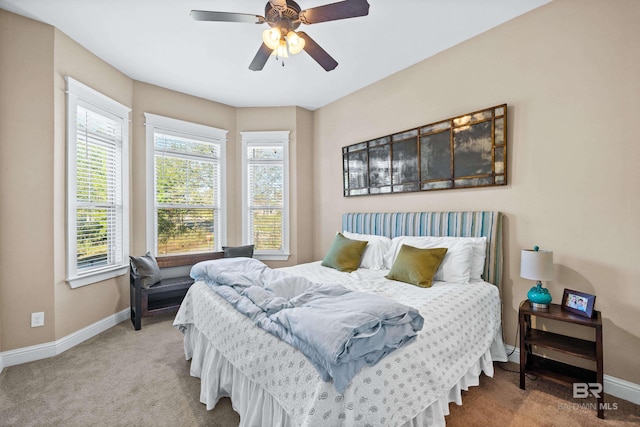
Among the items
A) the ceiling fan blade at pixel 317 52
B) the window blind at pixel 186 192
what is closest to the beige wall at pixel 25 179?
the window blind at pixel 186 192

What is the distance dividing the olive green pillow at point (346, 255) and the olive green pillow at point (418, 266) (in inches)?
21.6

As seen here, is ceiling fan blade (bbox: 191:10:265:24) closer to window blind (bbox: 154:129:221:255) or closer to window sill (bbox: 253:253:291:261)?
window blind (bbox: 154:129:221:255)

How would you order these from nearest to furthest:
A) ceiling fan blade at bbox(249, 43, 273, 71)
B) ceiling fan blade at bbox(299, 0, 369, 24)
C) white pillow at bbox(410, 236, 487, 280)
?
ceiling fan blade at bbox(299, 0, 369, 24)
ceiling fan blade at bbox(249, 43, 273, 71)
white pillow at bbox(410, 236, 487, 280)

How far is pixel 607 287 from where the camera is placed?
213 centimetres

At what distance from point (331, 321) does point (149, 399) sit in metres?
1.69

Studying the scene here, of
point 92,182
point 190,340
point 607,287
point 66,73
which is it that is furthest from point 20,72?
point 607,287

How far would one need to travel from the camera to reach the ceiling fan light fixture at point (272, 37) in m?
2.01

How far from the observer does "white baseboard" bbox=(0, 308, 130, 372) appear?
2501mm

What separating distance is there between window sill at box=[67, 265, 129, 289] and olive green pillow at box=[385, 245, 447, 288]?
10.3 feet

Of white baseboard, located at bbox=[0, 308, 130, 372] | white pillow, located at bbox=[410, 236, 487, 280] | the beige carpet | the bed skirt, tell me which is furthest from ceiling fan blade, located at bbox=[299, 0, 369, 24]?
white baseboard, located at bbox=[0, 308, 130, 372]

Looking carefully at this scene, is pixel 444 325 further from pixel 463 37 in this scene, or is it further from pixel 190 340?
pixel 463 37

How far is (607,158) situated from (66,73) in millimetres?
4788

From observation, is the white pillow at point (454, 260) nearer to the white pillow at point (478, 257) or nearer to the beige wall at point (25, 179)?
the white pillow at point (478, 257)

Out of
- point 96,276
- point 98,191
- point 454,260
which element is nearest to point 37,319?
point 96,276
